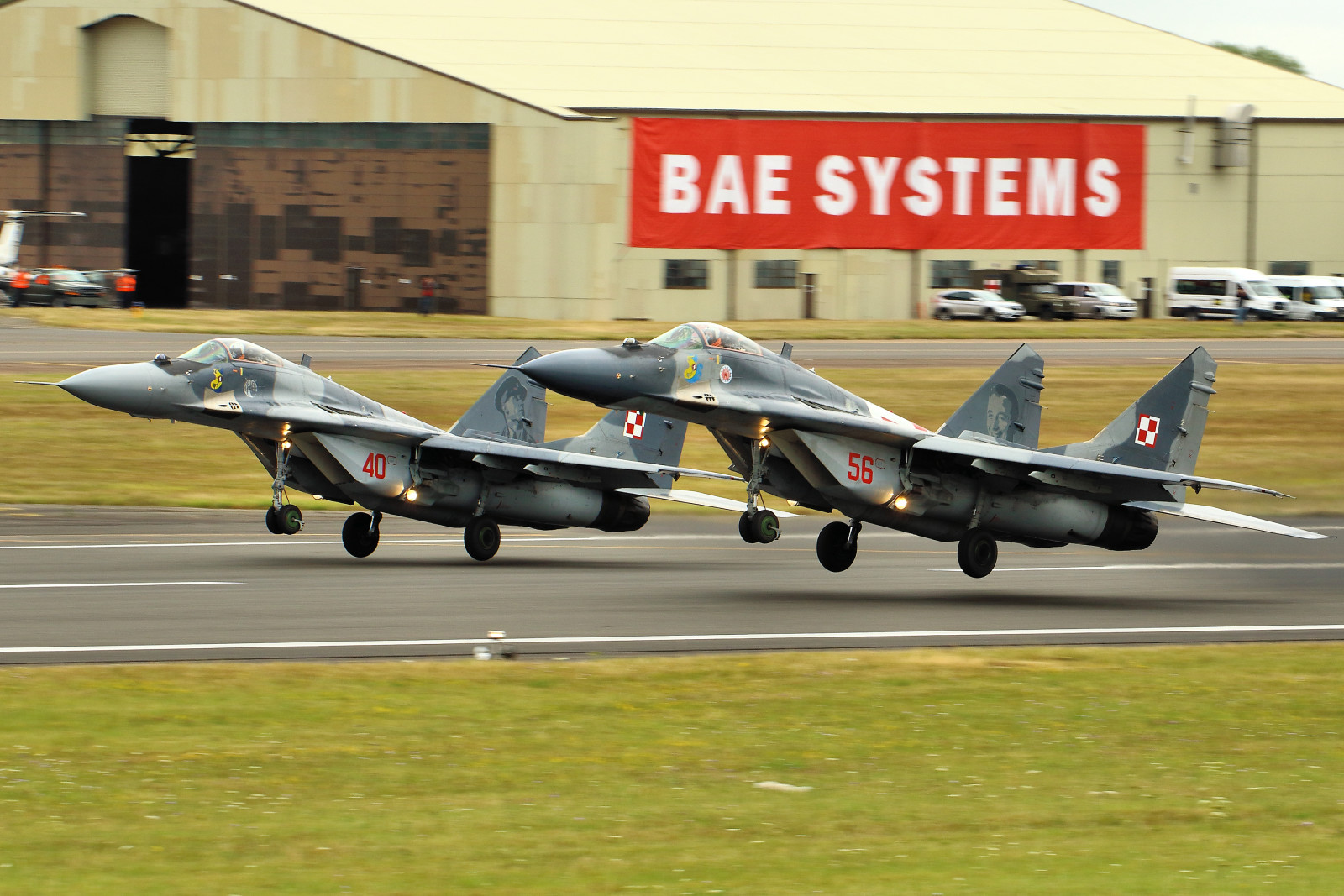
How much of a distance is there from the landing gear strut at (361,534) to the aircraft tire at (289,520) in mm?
1362

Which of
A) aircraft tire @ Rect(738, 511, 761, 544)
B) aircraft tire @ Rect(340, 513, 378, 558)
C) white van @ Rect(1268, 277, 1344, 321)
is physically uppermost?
white van @ Rect(1268, 277, 1344, 321)

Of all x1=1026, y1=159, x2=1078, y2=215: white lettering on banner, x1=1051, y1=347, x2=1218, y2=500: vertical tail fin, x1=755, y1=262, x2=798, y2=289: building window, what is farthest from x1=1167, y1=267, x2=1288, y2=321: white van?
x1=1051, y1=347, x2=1218, y2=500: vertical tail fin

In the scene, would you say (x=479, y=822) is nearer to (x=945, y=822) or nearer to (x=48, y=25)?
(x=945, y=822)

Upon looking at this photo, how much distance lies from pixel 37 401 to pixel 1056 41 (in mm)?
59113

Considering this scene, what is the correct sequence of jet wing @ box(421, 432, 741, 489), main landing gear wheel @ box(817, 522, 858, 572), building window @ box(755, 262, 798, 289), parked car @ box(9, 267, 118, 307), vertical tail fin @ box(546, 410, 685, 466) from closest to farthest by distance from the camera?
main landing gear wheel @ box(817, 522, 858, 572) → jet wing @ box(421, 432, 741, 489) → vertical tail fin @ box(546, 410, 685, 466) → parked car @ box(9, 267, 118, 307) → building window @ box(755, 262, 798, 289)

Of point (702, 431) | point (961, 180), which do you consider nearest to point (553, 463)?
point (702, 431)

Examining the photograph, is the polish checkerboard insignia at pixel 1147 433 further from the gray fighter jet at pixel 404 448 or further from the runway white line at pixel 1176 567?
the gray fighter jet at pixel 404 448

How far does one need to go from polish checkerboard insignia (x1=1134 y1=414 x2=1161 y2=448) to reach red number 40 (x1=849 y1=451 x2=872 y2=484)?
14.7 feet

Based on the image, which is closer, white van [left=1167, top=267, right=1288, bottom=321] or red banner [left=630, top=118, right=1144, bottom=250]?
red banner [left=630, top=118, right=1144, bottom=250]

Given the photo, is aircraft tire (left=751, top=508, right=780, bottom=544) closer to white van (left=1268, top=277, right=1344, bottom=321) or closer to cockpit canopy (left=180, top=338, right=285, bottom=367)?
cockpit canopy (left=180, top=338, right=285, bottom=367)

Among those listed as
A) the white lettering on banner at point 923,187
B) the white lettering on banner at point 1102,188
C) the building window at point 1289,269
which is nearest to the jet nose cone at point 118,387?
the white lettering on banner at point 923,187

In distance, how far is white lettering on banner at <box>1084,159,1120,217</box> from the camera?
78062 millimetres

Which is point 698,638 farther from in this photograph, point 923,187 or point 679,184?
point 923,187

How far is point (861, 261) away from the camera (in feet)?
252
